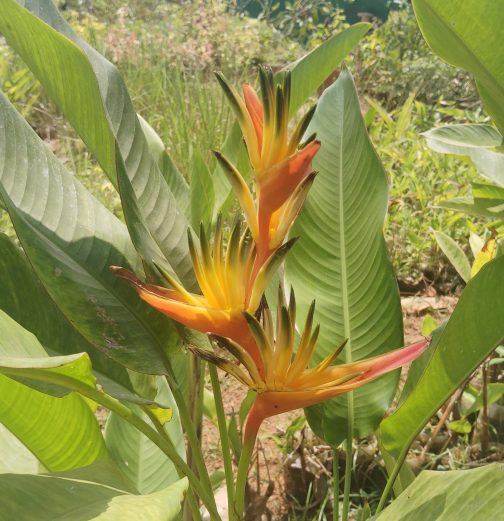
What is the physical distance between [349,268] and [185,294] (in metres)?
0.38

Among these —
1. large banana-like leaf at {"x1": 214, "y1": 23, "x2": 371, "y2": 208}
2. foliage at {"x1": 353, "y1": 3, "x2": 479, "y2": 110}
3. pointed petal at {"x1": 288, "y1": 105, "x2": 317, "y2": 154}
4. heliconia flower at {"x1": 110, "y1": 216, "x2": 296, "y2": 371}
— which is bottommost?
heliconia flower at {"x1": 110, "y1": 216, "x2": 296, "y2": 371}

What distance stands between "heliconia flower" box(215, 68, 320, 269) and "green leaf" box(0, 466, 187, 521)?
233 mm

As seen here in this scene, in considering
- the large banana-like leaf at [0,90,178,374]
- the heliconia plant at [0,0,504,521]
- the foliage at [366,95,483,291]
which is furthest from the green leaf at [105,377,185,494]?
the foliage at [366,95,483,291]

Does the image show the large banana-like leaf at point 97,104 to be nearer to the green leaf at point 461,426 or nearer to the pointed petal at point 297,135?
the pointed petal at point 297,135

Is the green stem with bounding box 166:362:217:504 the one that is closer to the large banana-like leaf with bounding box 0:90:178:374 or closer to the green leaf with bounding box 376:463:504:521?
the large banana-like leaf with bounding box 0:90:178:374

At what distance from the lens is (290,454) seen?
4.87 feet

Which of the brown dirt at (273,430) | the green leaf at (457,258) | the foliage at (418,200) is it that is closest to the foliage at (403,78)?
the foliage at (418,200)

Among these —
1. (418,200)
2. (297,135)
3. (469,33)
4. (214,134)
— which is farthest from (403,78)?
(297,135)

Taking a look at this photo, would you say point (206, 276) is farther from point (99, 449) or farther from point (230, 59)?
point (230, 59)

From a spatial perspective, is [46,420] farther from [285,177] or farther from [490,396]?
[490,396]

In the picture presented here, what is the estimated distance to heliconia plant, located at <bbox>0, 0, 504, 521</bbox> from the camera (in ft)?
2.08

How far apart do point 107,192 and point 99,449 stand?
2.21 meters

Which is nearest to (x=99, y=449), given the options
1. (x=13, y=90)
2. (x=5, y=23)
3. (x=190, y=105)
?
(x=5, y=23)

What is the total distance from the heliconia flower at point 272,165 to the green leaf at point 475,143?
564 millimetres
